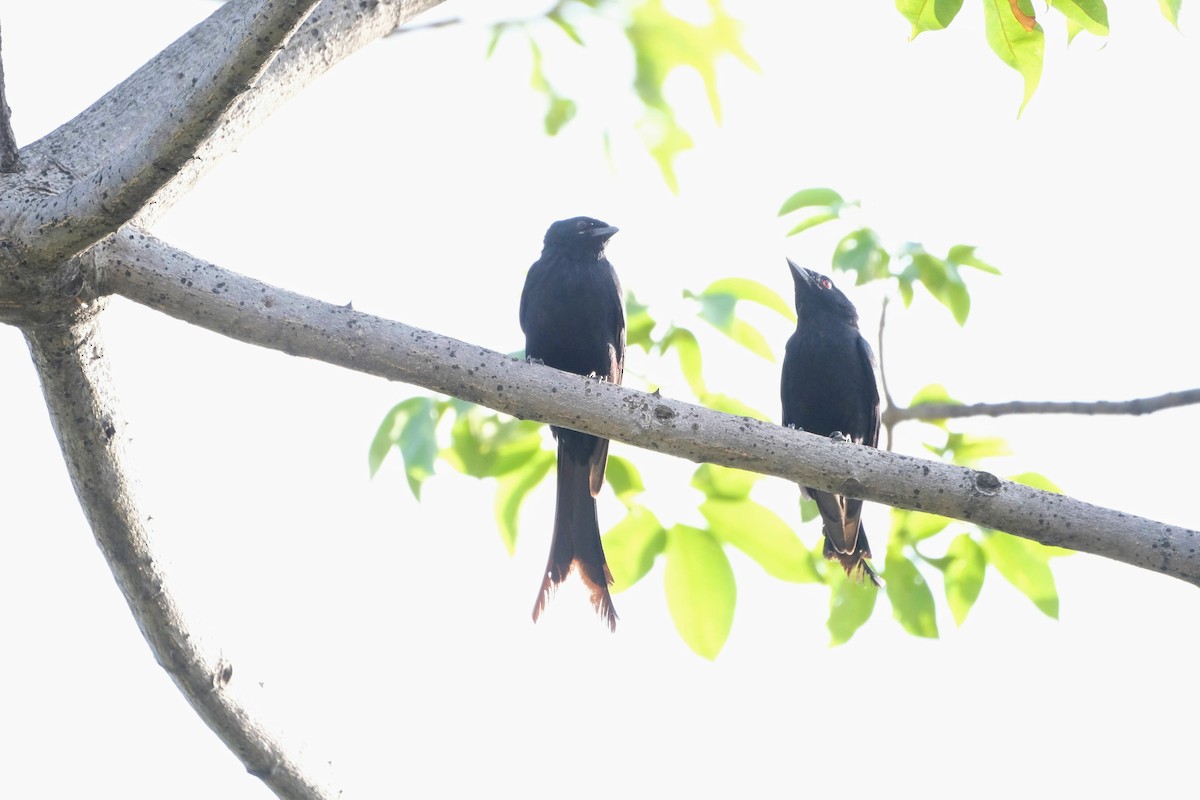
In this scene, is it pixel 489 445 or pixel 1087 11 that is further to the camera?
pixel 489 445

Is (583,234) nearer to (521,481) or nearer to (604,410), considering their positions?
(521,481)

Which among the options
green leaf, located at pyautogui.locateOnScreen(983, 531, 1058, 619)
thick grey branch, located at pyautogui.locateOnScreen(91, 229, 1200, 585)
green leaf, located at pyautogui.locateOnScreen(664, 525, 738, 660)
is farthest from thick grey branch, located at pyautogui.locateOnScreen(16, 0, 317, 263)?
green leaf, located at pyautogui.locateOnScreen(983, 531, 1058, 619)

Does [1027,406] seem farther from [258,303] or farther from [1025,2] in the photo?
[258,303]

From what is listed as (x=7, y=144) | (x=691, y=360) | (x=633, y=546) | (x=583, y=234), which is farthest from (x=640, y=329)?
(x=7, y=144)

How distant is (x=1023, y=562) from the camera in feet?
11.1

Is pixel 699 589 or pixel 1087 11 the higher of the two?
pixel 1087 11

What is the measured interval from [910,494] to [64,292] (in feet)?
7.34

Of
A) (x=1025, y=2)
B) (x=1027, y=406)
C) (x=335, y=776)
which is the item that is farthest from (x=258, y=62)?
(x=1027, y=406)

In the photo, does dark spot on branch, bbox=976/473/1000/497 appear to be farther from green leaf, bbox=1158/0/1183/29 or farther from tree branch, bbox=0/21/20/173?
tree branch, bbox=0/21/20/173

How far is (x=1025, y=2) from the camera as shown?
7.59ft

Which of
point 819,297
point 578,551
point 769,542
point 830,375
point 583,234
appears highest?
point 583,234

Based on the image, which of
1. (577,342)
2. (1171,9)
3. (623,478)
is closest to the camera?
(1171,9)

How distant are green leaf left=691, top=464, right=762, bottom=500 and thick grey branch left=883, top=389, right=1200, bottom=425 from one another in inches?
37.6

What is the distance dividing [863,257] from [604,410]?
1.40 metres
